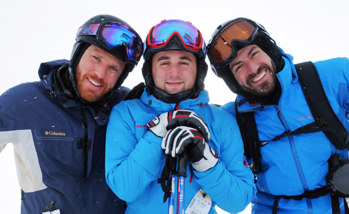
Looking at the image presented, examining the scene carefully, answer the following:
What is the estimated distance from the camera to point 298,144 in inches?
108

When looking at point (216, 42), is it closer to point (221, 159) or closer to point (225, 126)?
point (225, 126)

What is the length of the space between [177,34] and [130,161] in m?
1.43

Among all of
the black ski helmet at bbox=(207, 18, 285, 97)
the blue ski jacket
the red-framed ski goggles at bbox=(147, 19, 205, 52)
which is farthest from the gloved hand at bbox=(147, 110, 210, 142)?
the black ski helmet at bbox=(207, 18, 285, 97)

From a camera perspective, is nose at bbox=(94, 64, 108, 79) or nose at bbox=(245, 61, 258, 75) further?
nose at bbox=(245, 61, 258, 75)

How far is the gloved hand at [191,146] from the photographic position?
2078 mm

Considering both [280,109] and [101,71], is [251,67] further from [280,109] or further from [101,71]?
[101,71]

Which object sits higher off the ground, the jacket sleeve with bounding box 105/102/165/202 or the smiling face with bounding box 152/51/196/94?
the smiling face with bounding box 152/51/196/94

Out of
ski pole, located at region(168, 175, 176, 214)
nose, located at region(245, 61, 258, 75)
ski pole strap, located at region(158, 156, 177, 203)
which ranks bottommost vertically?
ski pole, located at region(168, 175, 176, 214)

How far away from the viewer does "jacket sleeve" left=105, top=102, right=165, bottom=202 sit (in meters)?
2.15

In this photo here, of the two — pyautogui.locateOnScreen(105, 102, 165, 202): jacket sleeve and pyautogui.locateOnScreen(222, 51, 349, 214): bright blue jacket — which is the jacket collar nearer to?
pyautogui.locateOnScreen(105, 102, 165, 202): jacket sleeve

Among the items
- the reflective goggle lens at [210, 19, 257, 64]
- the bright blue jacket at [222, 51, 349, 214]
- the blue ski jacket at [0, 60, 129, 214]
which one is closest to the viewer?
the blue ski jacket at [0, 60, 129, 214]

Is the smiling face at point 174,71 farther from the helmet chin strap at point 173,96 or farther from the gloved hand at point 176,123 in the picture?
the gloved hand at point 176,123

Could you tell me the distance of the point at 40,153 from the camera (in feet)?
7.97

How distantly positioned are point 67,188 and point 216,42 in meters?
2.37
